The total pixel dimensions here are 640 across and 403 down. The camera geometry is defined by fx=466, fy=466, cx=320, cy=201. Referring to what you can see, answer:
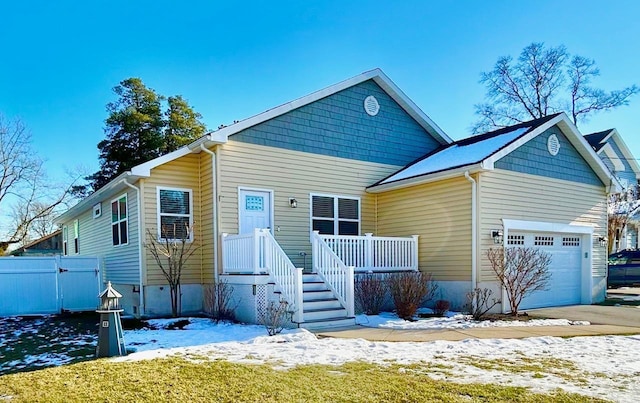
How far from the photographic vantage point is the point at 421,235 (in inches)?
506

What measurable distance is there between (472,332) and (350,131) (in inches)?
280

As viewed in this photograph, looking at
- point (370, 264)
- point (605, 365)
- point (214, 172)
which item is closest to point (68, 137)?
point (214, 172)

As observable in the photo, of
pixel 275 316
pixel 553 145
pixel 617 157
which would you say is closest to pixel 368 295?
pixel 275 316

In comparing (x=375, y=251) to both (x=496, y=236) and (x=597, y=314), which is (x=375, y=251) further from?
(x=597, y=314)

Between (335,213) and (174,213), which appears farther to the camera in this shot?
(335,213)

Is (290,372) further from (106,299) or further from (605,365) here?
(605,365)

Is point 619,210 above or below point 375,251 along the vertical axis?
above

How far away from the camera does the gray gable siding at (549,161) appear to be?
40.4ft

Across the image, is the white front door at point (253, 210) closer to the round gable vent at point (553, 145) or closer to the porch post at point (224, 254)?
the porch post at point (224, 254)

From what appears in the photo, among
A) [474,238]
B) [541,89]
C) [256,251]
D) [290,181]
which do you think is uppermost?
[541,89]

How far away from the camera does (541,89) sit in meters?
30.6

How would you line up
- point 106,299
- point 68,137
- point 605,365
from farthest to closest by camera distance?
1. point 68,137
2. point 106,299
3. point 605,365

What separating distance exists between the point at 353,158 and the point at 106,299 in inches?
340

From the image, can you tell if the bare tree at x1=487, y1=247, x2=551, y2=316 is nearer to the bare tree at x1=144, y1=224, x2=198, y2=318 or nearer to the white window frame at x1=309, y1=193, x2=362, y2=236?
the white window frame at x1=309, y1=193, x2=362, y2=236
